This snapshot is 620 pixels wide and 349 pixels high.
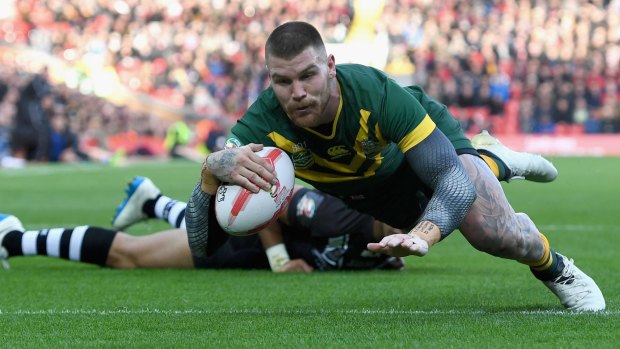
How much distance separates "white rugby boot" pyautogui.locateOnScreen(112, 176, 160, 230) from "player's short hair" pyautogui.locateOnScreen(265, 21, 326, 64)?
3.46 meters

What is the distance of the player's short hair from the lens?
490 centimetres

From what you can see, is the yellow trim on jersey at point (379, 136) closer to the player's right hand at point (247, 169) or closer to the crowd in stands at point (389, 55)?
the player's right hand at point (247, 169)

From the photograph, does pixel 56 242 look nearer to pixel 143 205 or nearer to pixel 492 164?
pixel 143 205

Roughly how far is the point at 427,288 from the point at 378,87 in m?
1.71

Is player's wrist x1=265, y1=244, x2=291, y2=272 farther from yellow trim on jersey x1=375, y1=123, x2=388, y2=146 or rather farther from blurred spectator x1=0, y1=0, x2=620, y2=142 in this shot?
blurred spectator x1=0, y1=0, x2=620, y2=142

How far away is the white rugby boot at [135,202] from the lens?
8250 mm

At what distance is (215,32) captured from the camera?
120 feet

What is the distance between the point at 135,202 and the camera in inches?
327

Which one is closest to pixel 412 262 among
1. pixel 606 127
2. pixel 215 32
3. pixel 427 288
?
pixel 427 288

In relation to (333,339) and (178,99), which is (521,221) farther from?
(178,99)

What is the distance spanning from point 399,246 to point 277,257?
310 cm

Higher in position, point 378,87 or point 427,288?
point 378,87

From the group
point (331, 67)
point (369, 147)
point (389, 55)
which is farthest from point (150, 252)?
point (389, 55)

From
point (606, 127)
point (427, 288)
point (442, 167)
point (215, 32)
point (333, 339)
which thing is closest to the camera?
point (333, 339)
